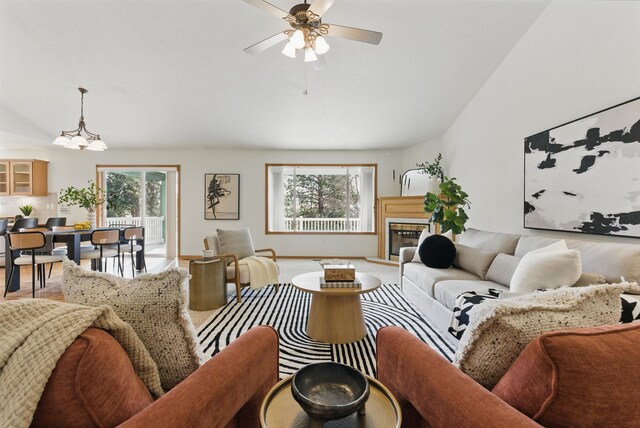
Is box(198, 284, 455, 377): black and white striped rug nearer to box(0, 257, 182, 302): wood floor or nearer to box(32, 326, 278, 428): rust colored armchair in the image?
box(32, 326, 278, 428): rust colored armchair

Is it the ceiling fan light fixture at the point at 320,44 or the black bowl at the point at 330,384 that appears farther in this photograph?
the ceiling fan light fixture at the point at 320,44

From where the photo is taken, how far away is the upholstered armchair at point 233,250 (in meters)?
3.14

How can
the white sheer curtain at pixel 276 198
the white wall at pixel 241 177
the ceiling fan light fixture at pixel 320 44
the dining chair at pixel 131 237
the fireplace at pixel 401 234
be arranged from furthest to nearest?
the white sheer curtain at pixel 276 198, the white wall at pixel 241 177, the fireplace at pixel 401 234, the dining chair at pixel 131 237, the ceiling fan light fixture at pixel 320 44

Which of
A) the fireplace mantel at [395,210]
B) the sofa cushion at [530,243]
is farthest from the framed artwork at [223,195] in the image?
the sofa cushion at [530,243]

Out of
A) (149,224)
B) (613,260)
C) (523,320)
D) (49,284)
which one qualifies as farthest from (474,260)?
(149,224)

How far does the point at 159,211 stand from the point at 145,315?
289 inches

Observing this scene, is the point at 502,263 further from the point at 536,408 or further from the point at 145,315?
the point at 145,315

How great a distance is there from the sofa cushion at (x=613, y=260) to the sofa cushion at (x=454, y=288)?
57cm

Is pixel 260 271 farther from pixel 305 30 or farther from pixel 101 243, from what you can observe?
pixel 305 30

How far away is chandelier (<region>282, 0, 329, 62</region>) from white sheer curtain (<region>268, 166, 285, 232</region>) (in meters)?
3.83

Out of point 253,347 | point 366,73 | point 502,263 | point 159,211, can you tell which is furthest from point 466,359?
point 159,211

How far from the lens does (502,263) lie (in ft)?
7.68

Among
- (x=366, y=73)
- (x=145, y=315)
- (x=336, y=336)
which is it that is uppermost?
(x=366, y=73)

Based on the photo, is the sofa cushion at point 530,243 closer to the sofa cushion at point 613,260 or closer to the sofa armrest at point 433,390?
the sofa cushion at point 613,260
